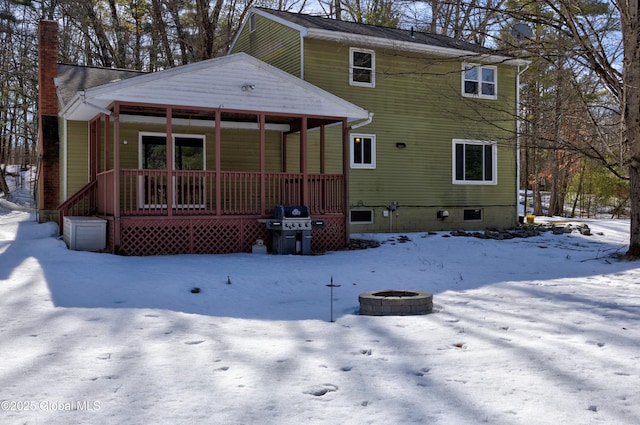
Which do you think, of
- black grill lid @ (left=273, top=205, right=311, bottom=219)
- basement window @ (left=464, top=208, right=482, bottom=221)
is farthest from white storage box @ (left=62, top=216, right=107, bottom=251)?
basement window @ (left=464, top=208, right=482, bottom=221)

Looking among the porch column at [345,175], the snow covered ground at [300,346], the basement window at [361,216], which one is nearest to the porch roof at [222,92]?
the porch column at [345,175]

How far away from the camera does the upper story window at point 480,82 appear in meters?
18.2

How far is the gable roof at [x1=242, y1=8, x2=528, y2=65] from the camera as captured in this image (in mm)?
15719

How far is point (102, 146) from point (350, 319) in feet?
31.9

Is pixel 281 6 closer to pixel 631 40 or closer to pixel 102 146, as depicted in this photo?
pixel 102 146

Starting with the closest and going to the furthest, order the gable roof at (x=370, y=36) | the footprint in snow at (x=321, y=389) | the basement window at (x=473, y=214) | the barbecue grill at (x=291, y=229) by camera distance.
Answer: the footprint in snow at (x=321, y=389), the barbecue grill at (x=291, y=229), the gable roof at (x=370, y=36), the basement window at (x=473, y=214)

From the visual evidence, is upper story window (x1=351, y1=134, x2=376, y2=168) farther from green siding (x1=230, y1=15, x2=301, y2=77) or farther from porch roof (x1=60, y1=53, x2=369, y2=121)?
porch roof (x1=60, y1=53, x2=369, y2=121)

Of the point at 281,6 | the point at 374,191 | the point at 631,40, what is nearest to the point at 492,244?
the point at 374,191

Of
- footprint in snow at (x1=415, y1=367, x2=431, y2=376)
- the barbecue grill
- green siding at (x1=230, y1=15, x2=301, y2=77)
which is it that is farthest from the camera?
green siding at (x1=230, y1=15, x2=301, y2=77)

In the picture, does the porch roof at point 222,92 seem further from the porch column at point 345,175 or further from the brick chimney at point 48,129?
the brick chimney at point 48,129

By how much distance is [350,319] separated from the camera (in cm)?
642

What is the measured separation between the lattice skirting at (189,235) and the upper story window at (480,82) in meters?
8.56

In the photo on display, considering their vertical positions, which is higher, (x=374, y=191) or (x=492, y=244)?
(x=374, y=191)

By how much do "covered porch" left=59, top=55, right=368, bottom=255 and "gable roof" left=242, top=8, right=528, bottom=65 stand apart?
259 centimetres
